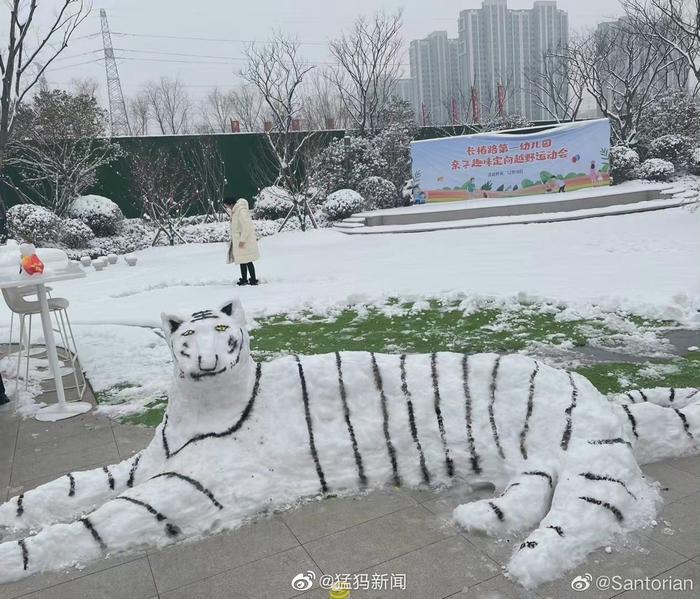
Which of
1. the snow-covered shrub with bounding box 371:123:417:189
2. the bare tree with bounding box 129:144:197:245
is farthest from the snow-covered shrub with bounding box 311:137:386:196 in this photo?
the bare tree with bounding box 129:144:197:245

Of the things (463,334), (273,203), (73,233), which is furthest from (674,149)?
(73,233)

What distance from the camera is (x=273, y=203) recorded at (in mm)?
20156

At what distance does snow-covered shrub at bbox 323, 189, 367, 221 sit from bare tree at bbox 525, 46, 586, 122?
15.0 m

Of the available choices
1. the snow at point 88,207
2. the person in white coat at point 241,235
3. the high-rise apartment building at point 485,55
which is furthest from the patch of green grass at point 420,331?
the high-rise apartment building at point 485,55

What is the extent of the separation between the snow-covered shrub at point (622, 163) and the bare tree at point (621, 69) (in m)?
4.69

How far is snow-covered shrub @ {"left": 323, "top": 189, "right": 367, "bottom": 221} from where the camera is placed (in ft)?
60.8

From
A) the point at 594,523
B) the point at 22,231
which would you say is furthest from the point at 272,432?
the point at 22,231

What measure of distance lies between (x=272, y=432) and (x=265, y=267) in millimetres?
9242

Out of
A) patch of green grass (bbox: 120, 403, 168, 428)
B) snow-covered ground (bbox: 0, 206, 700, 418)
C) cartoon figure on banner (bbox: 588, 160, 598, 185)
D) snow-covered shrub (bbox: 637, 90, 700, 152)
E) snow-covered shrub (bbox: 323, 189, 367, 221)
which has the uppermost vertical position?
snow-covered shrub (bbox: 637, 90, 700, 152)

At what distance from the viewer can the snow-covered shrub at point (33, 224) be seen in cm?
1641

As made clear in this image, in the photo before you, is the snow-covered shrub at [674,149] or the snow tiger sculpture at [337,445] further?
the snow-covered shrub at [674,149]

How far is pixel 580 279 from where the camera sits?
28.4ft

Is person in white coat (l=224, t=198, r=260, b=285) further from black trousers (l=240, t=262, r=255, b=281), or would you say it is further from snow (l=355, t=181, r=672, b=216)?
snow (l=355, t=181, r=672, b=216)

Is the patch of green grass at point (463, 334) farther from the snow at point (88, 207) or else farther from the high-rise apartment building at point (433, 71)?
the high-rise apartment building at point (433, 71)
